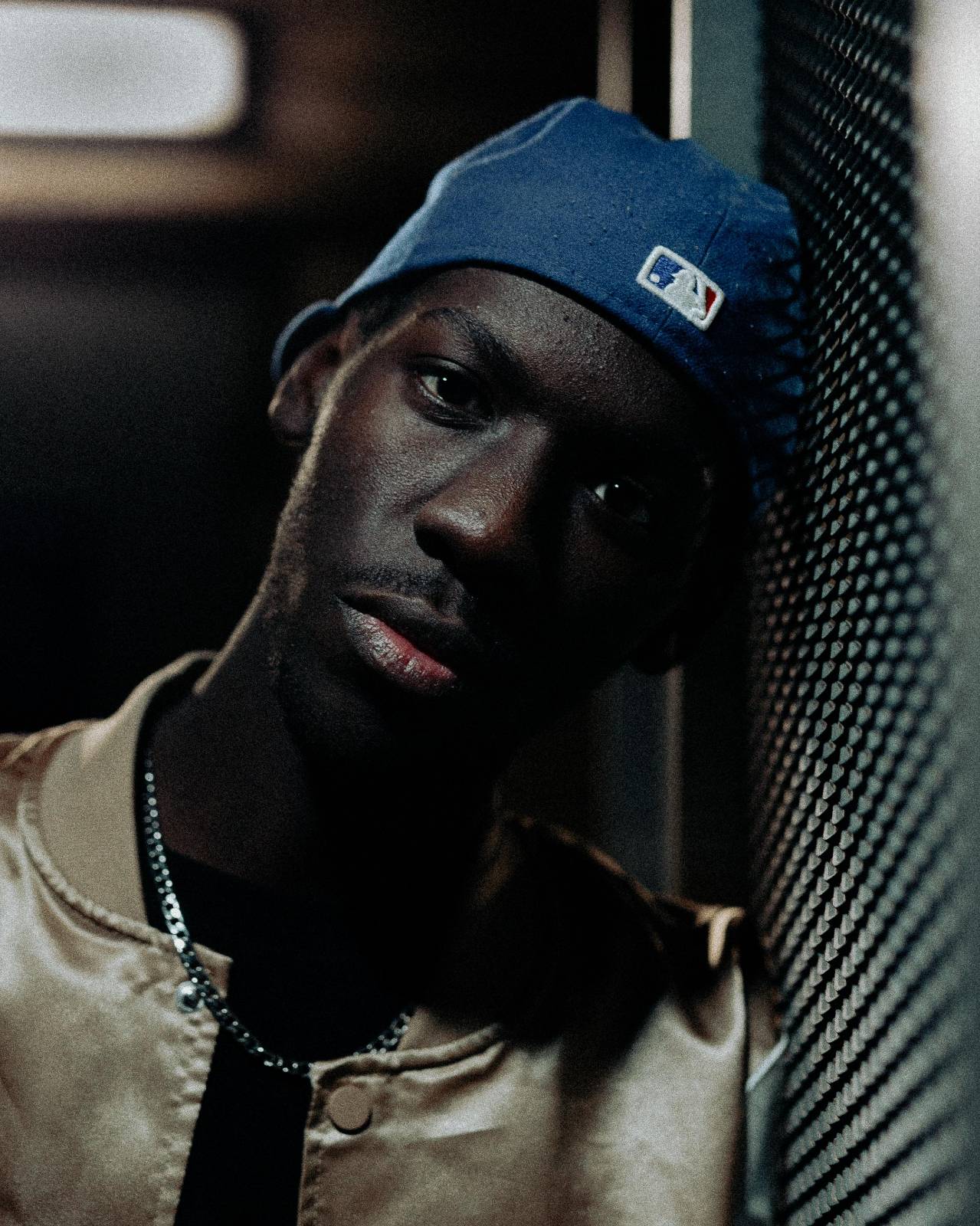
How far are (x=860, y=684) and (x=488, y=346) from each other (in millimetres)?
416

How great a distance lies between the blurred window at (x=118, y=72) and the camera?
1394 mm

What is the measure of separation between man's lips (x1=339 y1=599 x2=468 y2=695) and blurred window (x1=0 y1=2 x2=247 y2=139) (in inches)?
36.8

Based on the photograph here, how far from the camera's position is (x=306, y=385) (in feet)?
3.84

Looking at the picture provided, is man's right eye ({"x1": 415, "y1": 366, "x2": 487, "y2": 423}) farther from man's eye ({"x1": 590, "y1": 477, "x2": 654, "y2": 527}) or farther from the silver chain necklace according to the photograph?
the silver chain necklace

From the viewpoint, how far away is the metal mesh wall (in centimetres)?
71

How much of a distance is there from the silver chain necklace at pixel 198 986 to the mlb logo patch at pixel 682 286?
0.66 meters

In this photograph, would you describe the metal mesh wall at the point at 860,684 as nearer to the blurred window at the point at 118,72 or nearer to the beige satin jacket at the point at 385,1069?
the beige satin jacket at the point at 385,1069

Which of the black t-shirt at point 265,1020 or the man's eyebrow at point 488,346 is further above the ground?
the man's eyebrow at point 488,346

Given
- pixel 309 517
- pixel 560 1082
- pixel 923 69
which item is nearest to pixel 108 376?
pixel 309 517

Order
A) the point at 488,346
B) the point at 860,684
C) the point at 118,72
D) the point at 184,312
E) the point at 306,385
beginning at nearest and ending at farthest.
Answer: the point at 860,684, the point at 488,346, the point at 306,385, the point at 118,72, the point at 184,312

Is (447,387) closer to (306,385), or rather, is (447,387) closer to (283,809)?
(306,385)

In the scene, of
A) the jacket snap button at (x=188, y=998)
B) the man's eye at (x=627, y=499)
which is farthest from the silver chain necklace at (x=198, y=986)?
the man's eye at (x=627, y=499)

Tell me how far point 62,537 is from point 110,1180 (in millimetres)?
956

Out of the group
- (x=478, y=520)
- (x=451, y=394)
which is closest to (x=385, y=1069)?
(x=478, y=520)
